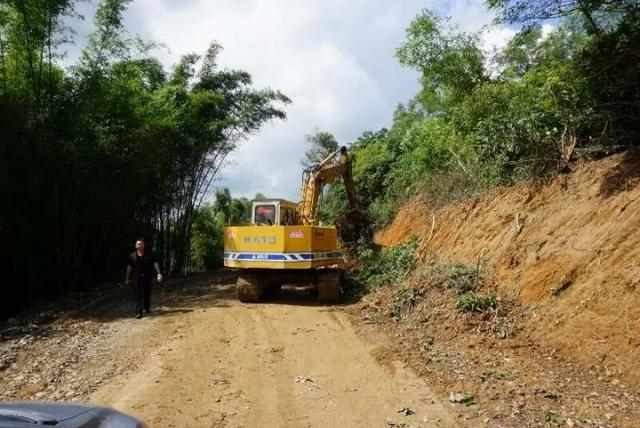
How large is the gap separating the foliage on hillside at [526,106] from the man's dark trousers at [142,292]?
21.0ft

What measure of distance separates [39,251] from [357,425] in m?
8.93

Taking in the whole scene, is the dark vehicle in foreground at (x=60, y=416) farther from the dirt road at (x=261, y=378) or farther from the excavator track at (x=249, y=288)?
the excavator track at (x=249, y=288)

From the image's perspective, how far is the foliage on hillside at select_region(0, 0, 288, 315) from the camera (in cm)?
974

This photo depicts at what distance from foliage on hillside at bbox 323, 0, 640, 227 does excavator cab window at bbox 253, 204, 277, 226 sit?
396cm

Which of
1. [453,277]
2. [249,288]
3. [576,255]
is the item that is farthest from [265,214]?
[576,255]

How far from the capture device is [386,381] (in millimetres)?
5293

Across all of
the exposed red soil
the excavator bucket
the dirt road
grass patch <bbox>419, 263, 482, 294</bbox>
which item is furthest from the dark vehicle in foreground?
the excavator bucket

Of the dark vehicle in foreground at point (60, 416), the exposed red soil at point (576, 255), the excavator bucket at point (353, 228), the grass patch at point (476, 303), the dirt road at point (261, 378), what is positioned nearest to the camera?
the dark vehicle in foreground at point (60, 416)

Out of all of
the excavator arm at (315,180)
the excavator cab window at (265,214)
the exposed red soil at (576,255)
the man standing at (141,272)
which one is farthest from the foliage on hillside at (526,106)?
the man standing at (141,272)

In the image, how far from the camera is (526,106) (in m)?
9.39

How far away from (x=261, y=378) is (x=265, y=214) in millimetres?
5983

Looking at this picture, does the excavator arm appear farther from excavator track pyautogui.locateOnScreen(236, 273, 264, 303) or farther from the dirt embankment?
the dirt embankment

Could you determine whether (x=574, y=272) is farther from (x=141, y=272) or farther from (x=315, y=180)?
(x=315, y=180)

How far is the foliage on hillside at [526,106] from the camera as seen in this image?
7.35m
